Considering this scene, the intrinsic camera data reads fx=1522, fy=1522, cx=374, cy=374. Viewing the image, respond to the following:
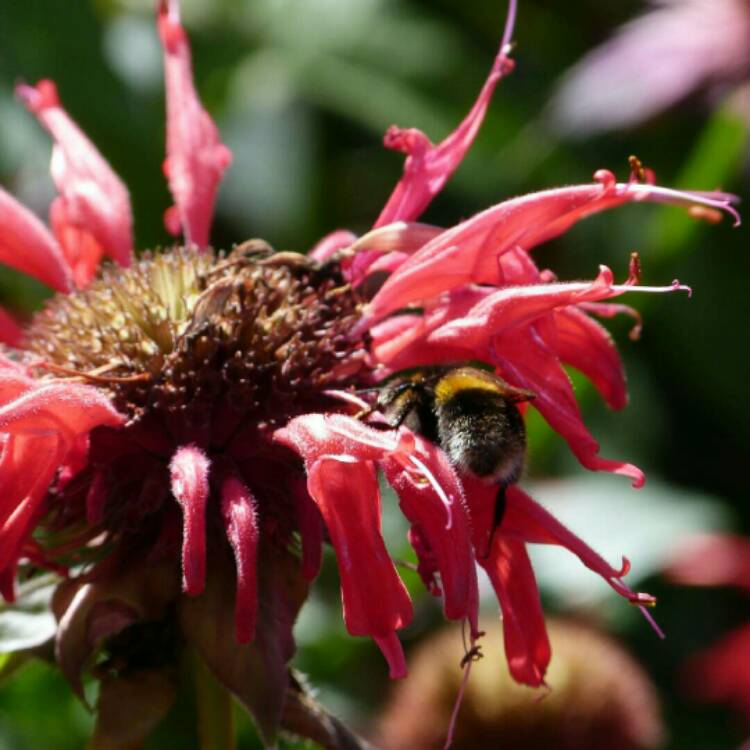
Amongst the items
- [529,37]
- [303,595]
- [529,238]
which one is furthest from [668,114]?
[303,595]

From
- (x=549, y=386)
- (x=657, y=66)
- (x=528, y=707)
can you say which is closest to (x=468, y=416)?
(x=549, y=386)

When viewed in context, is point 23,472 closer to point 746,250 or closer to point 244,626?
point 244,626

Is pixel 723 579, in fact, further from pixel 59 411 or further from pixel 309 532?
pixel 59 411

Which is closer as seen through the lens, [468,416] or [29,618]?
[468,416]

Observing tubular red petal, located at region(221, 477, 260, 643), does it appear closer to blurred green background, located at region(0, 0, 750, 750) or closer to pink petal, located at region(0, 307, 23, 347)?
pink petal, located at region(0, 307, 23, 347)

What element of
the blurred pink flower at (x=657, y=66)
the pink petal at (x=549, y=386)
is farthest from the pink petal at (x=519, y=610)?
the blurred pink flower at (x=657, y=66)

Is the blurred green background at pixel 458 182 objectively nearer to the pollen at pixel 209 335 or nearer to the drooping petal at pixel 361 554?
the pollen at pixel 209 335

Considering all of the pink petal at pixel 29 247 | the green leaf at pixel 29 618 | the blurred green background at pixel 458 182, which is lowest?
the blurred green background at pixel 458 182
